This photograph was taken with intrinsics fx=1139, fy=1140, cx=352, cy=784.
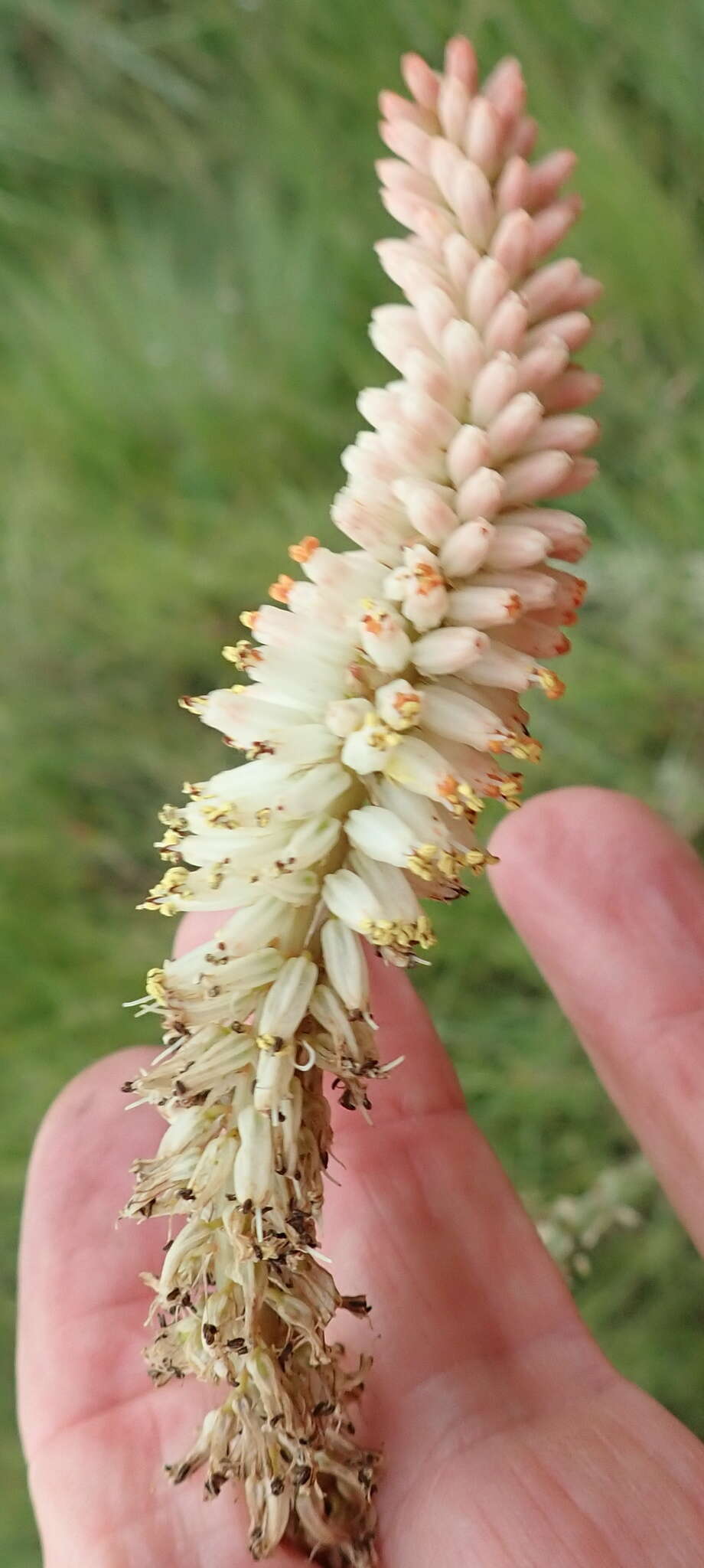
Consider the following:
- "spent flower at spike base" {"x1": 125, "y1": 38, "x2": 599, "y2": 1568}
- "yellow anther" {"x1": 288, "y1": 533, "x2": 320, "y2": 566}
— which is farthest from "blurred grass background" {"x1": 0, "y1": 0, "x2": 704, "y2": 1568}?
"yellow anther" {"x1": 288, "y1": 533, "x2": 320, "y2": 566}

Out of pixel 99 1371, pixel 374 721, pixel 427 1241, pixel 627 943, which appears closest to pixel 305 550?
pixel 374 721

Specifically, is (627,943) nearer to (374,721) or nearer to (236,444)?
(374,721)

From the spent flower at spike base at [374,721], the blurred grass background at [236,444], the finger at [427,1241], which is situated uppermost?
the blurred grass background at [236,444]

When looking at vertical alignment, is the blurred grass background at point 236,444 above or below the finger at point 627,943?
above

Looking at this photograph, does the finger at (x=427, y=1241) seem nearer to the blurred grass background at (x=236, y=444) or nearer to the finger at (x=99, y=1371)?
the finger at (x=99, y=1371)

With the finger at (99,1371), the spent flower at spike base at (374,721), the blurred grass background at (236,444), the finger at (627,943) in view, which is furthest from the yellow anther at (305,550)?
the blurred grass background at (236,444)

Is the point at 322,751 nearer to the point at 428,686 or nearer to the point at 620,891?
the point at 428,686
